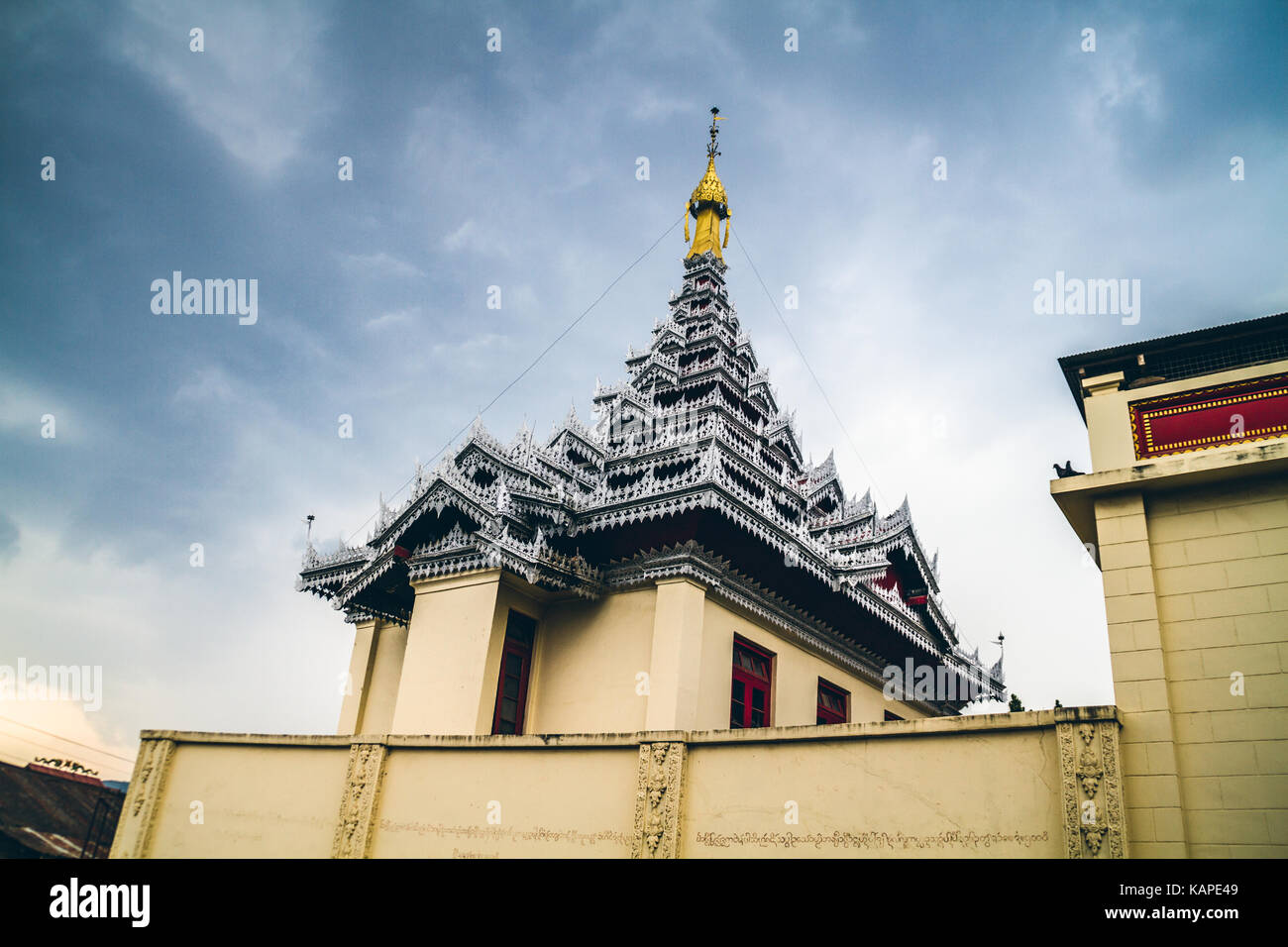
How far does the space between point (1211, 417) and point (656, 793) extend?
723 cm

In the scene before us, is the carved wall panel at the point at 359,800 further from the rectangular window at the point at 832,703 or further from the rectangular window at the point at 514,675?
the rectangular window at the point at 832,703

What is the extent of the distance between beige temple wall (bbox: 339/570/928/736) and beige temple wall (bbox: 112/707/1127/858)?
125 inches

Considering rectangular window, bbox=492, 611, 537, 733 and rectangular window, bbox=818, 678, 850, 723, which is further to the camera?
rectangular window, bbox=818, 678, 850, 723

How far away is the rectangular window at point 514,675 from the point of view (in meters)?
17.1

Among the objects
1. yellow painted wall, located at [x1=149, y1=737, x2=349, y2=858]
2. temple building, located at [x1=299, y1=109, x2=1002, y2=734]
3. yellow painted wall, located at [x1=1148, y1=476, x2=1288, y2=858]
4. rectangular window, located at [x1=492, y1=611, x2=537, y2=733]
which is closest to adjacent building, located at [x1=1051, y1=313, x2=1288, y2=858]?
yellow painted wall, located at [x1=1148, y1=476, x2=1288, y2=858]

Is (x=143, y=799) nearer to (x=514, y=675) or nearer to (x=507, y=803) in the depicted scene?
(x=514, y=675)

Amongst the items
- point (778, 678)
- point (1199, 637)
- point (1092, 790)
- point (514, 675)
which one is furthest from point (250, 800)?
point (1199, 637)

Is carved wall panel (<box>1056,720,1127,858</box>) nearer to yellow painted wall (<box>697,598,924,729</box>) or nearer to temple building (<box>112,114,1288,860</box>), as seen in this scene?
temple building (<box>112,114,1288,860</box>)

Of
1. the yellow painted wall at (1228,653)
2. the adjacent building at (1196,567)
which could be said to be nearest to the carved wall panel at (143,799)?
the adjacent building at (1196,567)

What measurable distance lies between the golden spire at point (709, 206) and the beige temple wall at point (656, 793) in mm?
18946

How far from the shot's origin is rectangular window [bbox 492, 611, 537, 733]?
17.1 meters
